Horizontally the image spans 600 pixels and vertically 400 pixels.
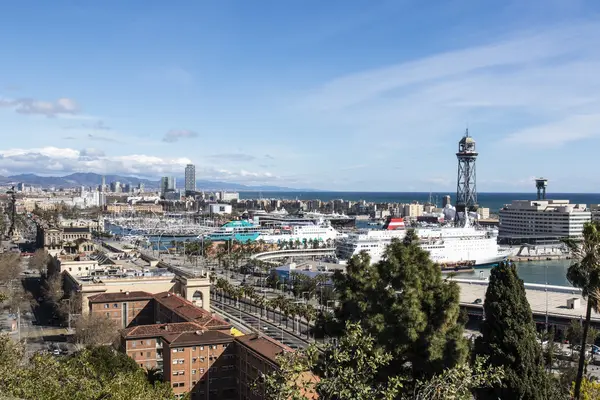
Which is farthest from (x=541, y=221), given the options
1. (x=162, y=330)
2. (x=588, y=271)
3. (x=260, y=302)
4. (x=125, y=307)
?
(x=588, y=271)

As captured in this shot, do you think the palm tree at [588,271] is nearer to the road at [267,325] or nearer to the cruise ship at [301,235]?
the road at [267,325]

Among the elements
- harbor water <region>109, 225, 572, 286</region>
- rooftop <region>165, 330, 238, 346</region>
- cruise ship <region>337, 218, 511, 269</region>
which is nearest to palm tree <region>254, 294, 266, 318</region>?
rooftop <region>165, 330, 238, 346</region>

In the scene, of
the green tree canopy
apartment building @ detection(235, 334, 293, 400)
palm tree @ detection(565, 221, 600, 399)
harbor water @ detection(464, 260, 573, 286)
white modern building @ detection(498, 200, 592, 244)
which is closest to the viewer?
the green tree canopy

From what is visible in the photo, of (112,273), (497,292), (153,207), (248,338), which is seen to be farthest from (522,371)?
(153,207)

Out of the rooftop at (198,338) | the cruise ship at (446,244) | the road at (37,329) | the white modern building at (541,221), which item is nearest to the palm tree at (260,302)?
the road at (37,329)

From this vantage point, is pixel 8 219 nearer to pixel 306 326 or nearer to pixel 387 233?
pixel 387 233

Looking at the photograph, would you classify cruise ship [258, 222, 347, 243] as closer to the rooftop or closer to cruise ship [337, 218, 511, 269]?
cruise ship [337, 218, 511, 269]
